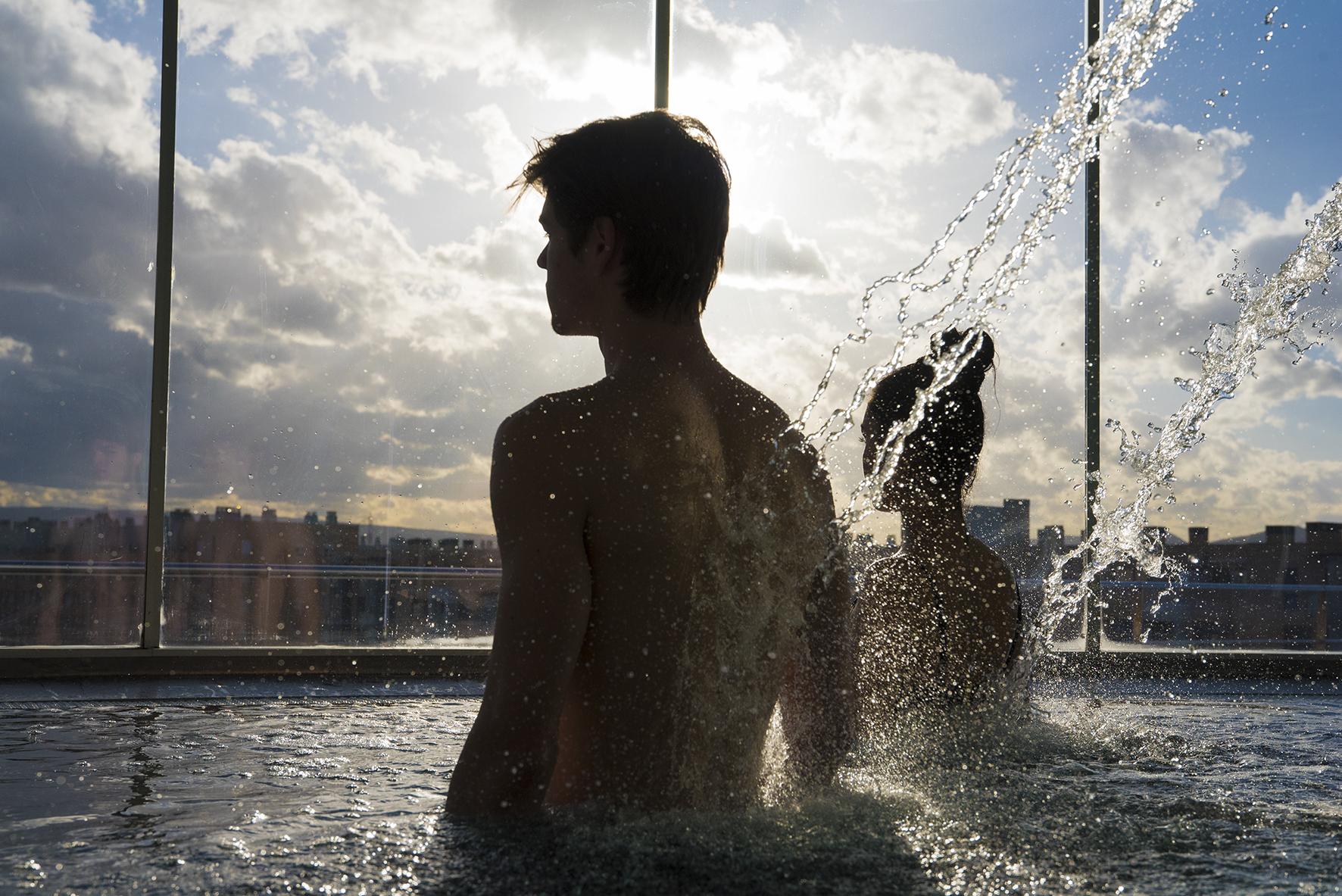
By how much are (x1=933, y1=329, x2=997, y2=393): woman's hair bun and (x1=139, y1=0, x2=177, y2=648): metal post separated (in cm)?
261

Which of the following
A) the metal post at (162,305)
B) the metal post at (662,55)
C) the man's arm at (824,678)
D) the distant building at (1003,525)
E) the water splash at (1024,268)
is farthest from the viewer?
the metal post at (662,55)

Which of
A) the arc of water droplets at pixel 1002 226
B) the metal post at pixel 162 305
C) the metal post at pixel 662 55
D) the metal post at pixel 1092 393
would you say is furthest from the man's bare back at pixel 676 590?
the metal post at pixel 1092 393

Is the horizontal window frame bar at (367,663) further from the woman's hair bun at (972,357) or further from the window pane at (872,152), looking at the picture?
the woman's hair bun at (972,357)

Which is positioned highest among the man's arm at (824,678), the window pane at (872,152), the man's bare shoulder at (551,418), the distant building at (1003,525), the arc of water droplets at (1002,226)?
the window pane at (872,152)

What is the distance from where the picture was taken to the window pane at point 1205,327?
137 inches

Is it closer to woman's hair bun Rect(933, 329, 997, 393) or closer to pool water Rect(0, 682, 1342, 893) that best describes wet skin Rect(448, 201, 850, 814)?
pool water Rect(0, 682, 1342, 893)

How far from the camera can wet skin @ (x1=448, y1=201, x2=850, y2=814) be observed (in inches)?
34.1

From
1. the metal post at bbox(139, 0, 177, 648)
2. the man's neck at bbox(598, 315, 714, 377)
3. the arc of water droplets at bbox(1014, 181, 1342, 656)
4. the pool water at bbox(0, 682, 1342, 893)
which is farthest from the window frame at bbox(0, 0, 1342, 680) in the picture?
the man's neck at bbox(598, 315, 714, 377)

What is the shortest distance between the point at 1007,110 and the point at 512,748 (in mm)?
3709

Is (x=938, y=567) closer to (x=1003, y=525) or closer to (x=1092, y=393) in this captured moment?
(x=1003, y=525)

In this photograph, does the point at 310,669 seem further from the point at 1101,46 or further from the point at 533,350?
the point at 1101,46

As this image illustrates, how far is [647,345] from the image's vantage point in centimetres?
104

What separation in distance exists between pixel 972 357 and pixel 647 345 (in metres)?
1.03

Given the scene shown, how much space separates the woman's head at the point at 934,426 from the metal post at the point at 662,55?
2231 millimetres
